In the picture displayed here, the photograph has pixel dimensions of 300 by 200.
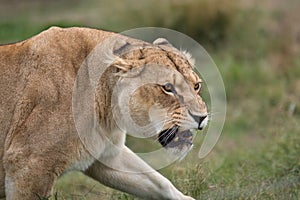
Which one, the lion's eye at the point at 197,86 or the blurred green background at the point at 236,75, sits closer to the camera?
the lion's eye at the point at 197,86

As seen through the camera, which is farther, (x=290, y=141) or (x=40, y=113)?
(x=290, y=141)

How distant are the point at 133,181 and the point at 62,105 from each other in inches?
29.5

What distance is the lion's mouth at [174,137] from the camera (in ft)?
14.6

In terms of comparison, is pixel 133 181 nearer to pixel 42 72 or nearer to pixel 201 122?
pixel 201 122

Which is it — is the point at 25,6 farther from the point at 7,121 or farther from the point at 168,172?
the point at 7,121

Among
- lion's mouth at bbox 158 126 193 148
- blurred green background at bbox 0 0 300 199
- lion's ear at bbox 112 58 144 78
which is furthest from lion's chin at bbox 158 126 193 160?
blurred green background at bbox 0 0 300 199

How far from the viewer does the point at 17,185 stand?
4414 millimetres

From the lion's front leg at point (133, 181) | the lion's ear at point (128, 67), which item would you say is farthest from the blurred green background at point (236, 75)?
the lion's ear at point (128, 67)

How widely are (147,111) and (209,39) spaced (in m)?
6.07

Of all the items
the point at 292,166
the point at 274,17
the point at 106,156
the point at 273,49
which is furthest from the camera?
the point at 274,17

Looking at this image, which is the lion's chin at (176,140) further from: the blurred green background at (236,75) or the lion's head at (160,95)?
the blurred green background at (236,75)

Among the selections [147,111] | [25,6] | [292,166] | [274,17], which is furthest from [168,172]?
[25,6]

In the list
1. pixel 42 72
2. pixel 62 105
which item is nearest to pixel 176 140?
pixel 62 105

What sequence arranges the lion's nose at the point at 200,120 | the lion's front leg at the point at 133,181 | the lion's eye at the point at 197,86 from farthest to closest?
the lion's front leg at the point at 133,181, the lion's eye at the point at 197,86, the lion's nose at the point at 200,120
